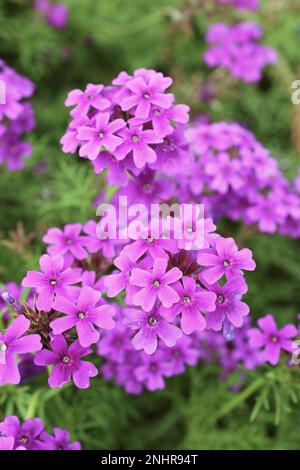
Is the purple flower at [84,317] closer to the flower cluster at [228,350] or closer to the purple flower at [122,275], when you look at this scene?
the purple flower at [122,275]

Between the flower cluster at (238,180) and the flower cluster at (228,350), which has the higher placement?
the flower cluster at (238,180)

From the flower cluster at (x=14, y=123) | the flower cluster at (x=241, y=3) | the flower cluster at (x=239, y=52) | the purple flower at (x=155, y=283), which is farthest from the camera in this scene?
the flower cluster at (x=241, y=3)

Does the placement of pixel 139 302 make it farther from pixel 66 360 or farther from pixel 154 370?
pixel 154 370

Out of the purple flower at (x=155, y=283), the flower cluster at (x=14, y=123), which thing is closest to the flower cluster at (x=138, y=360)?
the purple flower at (x=155, y=283)

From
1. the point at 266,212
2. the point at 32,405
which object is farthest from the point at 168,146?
the point at 32,405

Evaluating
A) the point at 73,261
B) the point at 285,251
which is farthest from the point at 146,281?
the point at 285,251

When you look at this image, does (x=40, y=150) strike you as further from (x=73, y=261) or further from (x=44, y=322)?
(x=44, y=322)

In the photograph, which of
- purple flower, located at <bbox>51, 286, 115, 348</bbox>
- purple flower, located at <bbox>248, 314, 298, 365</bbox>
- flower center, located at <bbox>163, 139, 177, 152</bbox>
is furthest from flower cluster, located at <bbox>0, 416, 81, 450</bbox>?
flower center, located at <bbox>163, 139, 177, 152</bbox>

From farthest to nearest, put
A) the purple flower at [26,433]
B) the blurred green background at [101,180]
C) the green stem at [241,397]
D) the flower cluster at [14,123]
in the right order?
the blurred green background at [101,180], the flower cluster at [14,123], the green stem at [241,397], the purple flower at [26,433]
